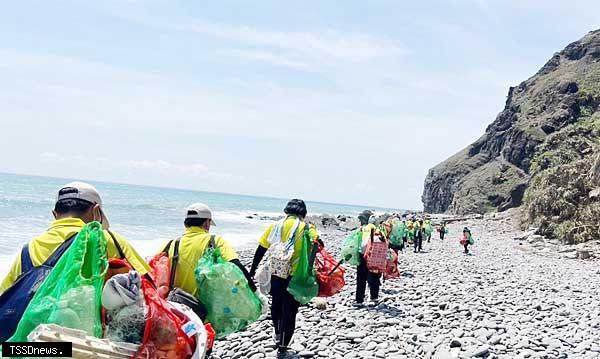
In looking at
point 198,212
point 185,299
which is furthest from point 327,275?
point 185,299

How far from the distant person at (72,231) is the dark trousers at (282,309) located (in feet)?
12.0

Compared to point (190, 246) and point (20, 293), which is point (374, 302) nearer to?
point (190, 246)

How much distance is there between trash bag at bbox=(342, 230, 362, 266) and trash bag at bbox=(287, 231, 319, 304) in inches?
148

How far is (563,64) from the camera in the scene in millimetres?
94812

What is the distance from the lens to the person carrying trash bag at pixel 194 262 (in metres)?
4.35

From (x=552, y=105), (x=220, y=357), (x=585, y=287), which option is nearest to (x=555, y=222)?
(x=585, y=287)

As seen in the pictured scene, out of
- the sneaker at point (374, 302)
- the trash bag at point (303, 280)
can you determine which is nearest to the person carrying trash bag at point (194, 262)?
the trash bag at point (303, 280)

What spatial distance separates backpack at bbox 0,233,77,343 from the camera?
295 cm

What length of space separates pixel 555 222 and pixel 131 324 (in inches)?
1303

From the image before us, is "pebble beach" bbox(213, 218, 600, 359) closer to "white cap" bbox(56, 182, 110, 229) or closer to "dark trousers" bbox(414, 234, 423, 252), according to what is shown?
"white cap" bbox(56, 182, 110, 229)

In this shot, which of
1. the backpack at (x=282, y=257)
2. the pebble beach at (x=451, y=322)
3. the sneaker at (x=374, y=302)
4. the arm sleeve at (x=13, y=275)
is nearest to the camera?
the arm sleeve at (x=13, y=275)

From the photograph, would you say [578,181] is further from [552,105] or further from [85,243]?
[552,105]

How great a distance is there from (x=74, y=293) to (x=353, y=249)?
27.6 ft

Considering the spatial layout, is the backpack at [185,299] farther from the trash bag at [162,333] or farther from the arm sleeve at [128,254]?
the trash bag at [162,333]
